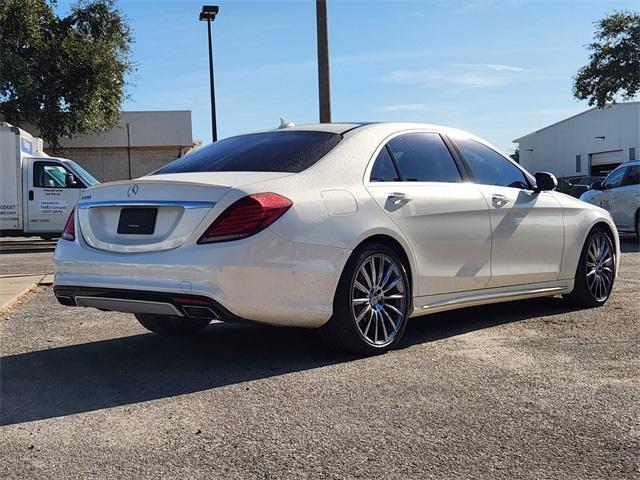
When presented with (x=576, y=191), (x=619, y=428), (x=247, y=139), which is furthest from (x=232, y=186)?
(x=576, y=191)

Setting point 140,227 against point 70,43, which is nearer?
point 140,227

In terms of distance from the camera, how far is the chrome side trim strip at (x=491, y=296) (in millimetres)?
5262

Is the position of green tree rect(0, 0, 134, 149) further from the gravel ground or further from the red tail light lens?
the red tail light lens

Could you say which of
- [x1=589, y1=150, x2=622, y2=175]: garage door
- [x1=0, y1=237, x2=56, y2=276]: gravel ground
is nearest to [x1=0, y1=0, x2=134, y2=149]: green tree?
[x1=0, y1=237, x2=56, y2=276]: gravel ground

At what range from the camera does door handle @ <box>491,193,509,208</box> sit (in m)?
5.70

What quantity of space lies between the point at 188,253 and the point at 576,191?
28.8 meters

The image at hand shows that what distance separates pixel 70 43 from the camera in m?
25.6

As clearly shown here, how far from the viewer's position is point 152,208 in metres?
4.42

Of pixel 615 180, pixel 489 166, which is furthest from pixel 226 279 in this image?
pixel 615 180

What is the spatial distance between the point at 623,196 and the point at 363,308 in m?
10.6

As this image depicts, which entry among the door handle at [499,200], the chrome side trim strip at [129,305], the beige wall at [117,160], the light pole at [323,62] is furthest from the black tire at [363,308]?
the beige wall at [117,160]

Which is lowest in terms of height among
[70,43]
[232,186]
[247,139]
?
[232,186]

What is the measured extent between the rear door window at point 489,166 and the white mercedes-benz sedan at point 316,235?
0.01 meters

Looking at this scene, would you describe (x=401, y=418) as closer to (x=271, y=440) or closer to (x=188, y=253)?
(x=271, y=440)
